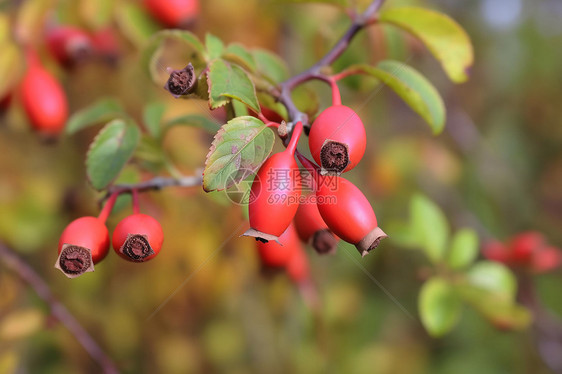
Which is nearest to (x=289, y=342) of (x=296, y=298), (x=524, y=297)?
(x=296, y=298)

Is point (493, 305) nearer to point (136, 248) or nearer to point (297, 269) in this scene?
point (297, 269)

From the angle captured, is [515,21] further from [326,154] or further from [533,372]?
[326,154]

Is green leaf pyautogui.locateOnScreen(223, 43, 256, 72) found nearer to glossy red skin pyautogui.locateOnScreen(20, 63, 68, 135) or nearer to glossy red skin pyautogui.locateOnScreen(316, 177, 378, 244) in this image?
glossy red skin pyautogui.locateOnScreen(316, 177, 378, 244)

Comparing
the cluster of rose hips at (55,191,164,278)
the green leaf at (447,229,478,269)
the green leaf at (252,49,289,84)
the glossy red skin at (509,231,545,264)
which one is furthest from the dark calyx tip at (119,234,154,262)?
the glossy red skin at (509,231,545,264)

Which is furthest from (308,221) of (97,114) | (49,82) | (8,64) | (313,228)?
(8,64)

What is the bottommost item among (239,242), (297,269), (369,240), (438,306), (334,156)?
(239,242)

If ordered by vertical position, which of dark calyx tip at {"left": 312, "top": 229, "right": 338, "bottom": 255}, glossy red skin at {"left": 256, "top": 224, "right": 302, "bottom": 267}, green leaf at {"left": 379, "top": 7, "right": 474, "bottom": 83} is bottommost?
glossy red skin at {"left": 256, "top": 224, "right": 302, "bottom": 267}

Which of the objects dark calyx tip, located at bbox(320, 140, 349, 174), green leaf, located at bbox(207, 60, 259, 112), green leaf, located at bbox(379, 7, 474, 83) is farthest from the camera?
green leaf, located at bbox(379, 7, 474, 83)
